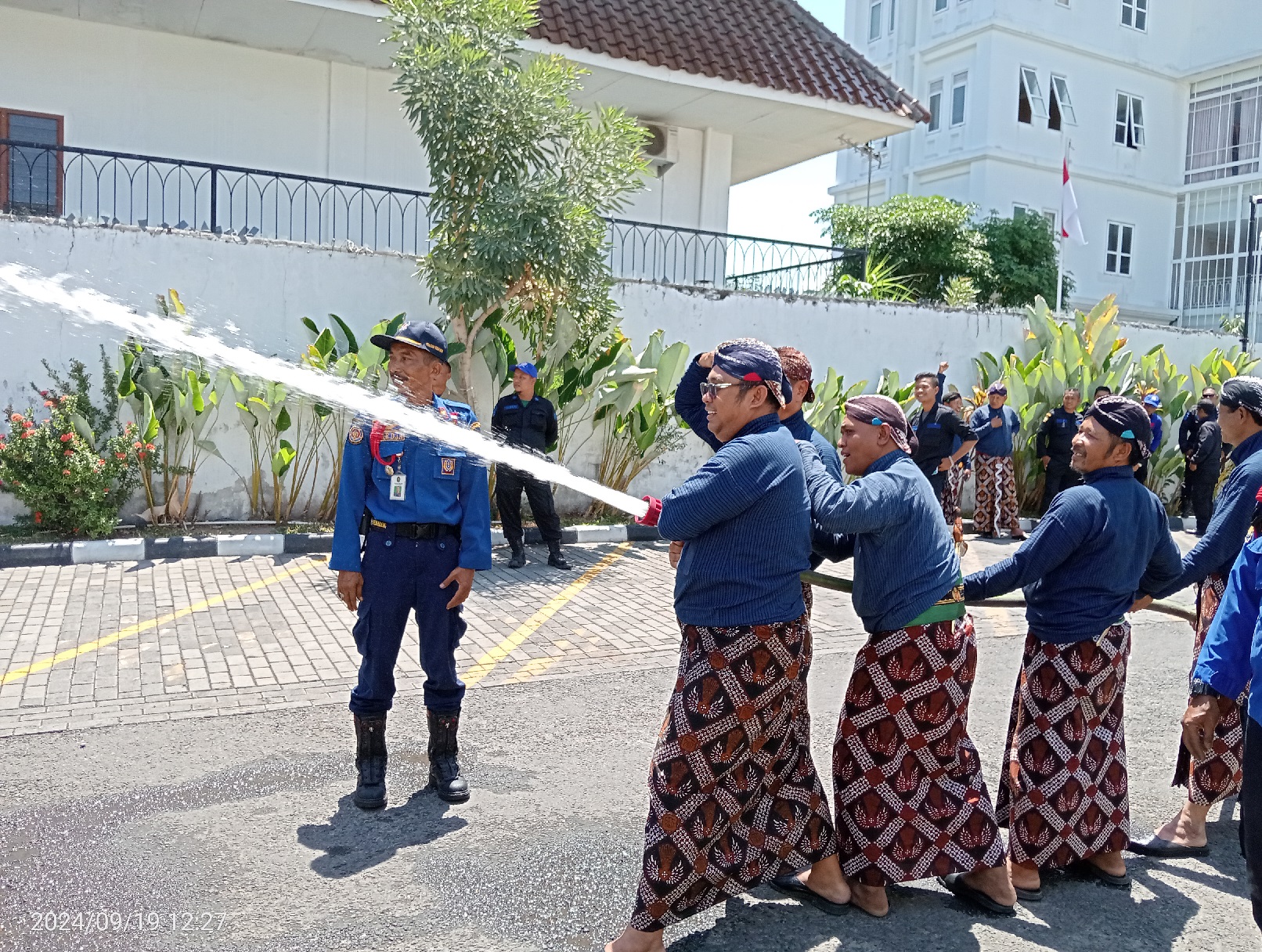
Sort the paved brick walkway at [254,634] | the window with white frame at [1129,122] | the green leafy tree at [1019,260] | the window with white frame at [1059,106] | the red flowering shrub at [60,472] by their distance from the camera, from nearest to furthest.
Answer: the paved brick walkway at [254,634] < the red flowering shrub at [60,472] < the green leafy tree at [1019,260] < the window with white frame at [1059,106] < the window with white frame at [1129,122]

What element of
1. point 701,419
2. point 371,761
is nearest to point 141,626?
point 371,761

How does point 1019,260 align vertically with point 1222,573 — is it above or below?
above

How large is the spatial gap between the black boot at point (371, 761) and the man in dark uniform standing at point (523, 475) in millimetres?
5352

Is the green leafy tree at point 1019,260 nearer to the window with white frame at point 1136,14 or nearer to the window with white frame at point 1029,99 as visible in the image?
the window with white frame at point 1029,99

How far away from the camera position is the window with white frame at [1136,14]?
2845 centimetres

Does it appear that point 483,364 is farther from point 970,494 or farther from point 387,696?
point 387,696

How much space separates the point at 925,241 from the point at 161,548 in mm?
15768

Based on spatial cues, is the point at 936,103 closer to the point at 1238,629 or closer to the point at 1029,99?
the point at 1029,99

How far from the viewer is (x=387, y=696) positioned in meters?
4.37

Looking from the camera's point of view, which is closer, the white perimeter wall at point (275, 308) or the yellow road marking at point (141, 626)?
the yellow road marking at point (141, 626)

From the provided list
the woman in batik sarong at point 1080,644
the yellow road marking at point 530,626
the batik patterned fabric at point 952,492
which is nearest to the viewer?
the woman in batik sarong at point 1080,644

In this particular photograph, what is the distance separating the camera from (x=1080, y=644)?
3721mm

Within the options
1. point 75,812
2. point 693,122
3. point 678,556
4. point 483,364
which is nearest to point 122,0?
point 483,364

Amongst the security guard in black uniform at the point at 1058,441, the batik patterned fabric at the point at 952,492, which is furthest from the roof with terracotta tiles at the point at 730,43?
the batik patterned fabric at the point at 952,492
